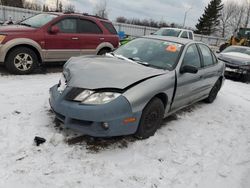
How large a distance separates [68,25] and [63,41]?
566mm

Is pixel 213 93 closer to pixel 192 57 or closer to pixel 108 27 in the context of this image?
pixel 192 57

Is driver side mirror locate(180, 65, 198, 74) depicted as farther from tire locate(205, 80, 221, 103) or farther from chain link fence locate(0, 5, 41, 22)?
chain link fence locate(0, 5, 41, 22)

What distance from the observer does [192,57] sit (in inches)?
207

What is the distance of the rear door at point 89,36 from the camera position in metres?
8.10

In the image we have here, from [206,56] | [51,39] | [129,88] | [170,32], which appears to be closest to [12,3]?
[170,32]

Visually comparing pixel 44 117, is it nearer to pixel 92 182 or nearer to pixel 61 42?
pixel 92 182

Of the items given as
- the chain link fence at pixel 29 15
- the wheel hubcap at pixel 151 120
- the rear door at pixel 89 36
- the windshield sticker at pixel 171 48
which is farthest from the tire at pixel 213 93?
the chain link fence at pixel 29 15

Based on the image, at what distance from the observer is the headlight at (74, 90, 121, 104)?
11.6ft

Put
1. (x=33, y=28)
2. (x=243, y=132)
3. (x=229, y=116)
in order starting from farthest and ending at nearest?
(x=33, y=28), (x=229, y=116), (x=243, y=132)

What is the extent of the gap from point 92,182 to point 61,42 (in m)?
5.35

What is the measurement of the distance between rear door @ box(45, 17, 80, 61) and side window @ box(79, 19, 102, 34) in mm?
209

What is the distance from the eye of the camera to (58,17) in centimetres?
757

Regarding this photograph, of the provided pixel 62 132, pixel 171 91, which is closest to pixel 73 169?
pixel 62 132

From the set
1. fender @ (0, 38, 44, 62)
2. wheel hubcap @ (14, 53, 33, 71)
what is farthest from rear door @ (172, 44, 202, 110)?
wheel hubcap @ (14, 53, 33, 71)
